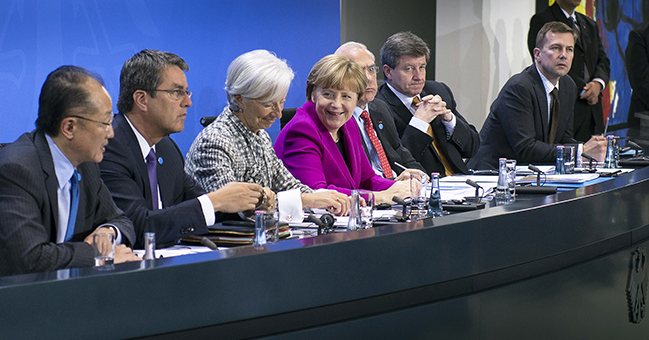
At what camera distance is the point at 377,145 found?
3.69 metres

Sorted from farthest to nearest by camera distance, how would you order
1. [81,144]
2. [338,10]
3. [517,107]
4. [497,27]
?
[497,27] < [338,10] < [517,107] < [81,144]

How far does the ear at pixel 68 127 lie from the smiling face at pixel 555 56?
325 cm

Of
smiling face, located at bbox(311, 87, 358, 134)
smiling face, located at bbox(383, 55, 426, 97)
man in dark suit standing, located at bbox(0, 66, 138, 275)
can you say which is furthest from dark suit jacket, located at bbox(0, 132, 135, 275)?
smiling face, located at bbox(383, 55, 426, 97)

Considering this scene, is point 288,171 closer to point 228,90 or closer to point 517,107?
point 228,90

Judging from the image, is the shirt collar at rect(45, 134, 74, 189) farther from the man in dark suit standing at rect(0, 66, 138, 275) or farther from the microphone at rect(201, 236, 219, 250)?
the microphone at rect(201, 236, 219, 250)

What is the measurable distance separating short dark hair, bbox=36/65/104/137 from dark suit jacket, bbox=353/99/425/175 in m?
2.02

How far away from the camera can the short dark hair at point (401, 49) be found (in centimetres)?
414

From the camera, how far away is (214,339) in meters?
1.48

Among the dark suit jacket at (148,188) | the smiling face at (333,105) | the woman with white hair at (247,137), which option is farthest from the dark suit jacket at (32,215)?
the smiling face at (333,105)

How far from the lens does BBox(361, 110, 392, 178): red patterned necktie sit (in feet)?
12.1

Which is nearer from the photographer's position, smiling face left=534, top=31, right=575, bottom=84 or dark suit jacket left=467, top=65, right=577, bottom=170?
dark suit jacket left=467, top=65, right=577, bottom=170

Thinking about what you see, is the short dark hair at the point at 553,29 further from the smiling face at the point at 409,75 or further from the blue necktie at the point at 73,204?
the blue necktie at the point at 73,204

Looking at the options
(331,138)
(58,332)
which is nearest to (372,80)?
(331,138)

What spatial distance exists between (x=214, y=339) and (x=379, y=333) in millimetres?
437
